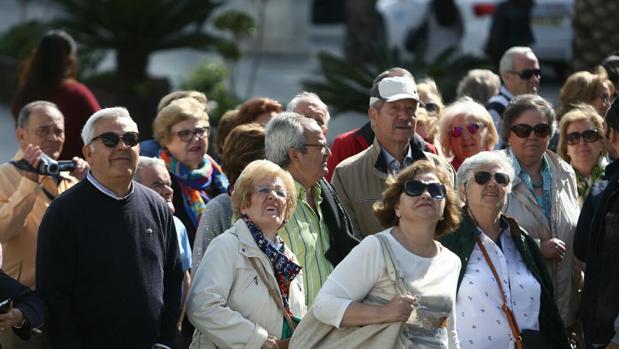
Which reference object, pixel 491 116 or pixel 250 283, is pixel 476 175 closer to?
pixel 250 283

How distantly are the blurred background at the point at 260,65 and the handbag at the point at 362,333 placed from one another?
767 centimetres

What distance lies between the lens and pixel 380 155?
7.82m

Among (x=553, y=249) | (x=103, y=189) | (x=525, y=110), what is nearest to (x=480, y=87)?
(x=525, y=110)

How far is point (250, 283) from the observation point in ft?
21.5

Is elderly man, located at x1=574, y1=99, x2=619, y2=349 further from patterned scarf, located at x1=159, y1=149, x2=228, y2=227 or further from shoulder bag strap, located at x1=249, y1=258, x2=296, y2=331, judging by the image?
patterned scarf, located at x1=159, y1=149, x2=228, y2=227

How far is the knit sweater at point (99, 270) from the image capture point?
6.45 meters

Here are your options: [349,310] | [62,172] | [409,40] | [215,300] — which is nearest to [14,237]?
[62,172]

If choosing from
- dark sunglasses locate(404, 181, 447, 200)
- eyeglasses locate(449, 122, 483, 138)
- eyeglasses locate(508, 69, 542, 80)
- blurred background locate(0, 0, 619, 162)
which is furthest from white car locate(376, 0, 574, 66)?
dark sunglasses locate(404, 181, 447, 200)

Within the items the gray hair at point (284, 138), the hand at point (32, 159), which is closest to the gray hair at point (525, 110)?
the gray hair at point (284, 138)

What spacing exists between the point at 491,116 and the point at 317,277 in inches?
133

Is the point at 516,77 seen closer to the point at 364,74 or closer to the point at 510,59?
the point at 510,59

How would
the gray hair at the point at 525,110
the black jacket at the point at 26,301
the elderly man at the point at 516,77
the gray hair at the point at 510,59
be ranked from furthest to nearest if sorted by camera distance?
the gray hair at the point at 510,59 < the elderly man at the point at 516,77 < the gray hair at the point at 525,110 < the black jacket at the point at 26,301

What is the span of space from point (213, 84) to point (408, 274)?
38.6ft

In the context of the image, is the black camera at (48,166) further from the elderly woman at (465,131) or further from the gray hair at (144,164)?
the elderly woman at (465,131)
